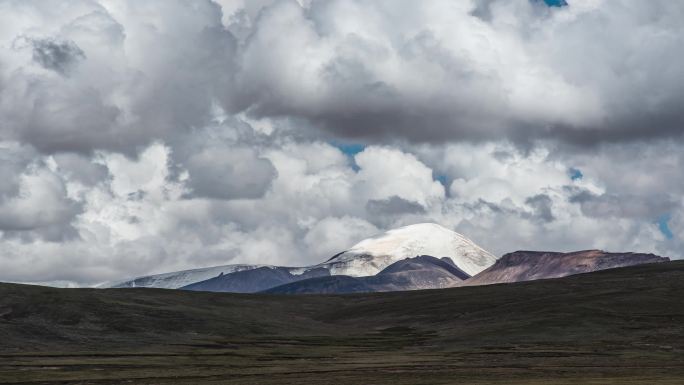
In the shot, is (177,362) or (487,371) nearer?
(487,371)

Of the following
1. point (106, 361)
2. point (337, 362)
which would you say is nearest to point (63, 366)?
point (106, 361)

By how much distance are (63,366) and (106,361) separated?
14.5 metres

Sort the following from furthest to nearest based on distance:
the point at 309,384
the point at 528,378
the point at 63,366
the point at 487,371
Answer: the point at 63,366 → the point at 487,371 → the point at 528,378 → the point at 309,384

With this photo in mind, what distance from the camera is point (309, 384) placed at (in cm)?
12738

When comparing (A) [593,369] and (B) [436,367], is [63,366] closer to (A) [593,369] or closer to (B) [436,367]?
(B) [436,367]

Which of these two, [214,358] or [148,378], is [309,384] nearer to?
[148,378]

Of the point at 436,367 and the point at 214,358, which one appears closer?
the point at 436,367

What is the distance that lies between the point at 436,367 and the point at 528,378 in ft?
88.6

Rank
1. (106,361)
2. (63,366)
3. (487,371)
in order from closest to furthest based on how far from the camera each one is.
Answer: (487,371), (63,366), (106,361)

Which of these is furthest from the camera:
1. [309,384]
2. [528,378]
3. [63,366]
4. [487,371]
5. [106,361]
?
Result: [106,361]

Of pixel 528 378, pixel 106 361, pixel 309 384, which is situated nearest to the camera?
pixel 309 384

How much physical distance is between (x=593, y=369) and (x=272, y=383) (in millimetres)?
54880

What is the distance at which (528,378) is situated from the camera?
447ft

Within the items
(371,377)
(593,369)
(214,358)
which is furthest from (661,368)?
(214,358)
